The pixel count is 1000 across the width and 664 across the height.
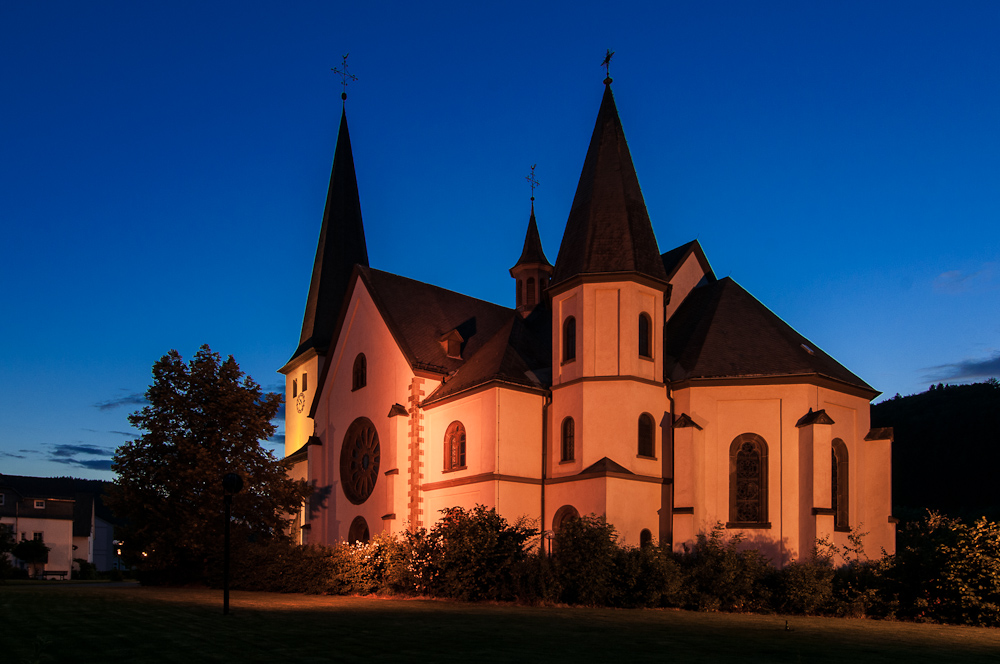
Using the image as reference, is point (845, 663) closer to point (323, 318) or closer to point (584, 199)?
point (584, 199)

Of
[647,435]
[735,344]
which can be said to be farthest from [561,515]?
[735,344]

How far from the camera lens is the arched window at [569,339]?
3012 centimetres

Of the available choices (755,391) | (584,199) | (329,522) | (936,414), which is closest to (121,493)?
(329,522)

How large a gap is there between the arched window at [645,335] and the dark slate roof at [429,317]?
747 centimetres

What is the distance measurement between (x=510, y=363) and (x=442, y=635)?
17576 millimetres

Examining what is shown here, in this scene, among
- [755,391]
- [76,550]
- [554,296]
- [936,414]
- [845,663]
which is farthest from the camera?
[76,550]

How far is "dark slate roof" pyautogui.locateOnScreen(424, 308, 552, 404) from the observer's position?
99.2ft

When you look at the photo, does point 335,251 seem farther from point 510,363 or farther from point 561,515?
point 561,515

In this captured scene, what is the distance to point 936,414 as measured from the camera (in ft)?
214

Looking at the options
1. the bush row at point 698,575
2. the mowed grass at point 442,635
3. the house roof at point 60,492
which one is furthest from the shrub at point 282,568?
the house roof at point 60,492

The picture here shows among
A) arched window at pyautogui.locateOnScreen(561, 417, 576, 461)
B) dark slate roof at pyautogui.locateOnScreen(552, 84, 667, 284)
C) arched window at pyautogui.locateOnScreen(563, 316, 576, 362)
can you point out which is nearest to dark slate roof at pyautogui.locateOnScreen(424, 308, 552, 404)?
arched window at pyautogui.locateOnScreen(563, 316, 576, 362)

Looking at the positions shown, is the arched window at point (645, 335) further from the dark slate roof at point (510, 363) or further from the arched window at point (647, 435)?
the dark slate roof at point (510, 363)

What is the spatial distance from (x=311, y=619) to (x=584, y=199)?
65.8ft

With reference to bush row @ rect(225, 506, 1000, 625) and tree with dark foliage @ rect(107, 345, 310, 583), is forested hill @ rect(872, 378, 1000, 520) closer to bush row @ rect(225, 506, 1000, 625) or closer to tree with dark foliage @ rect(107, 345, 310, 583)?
bush row @ rect(225, 506, 1000, 625)
